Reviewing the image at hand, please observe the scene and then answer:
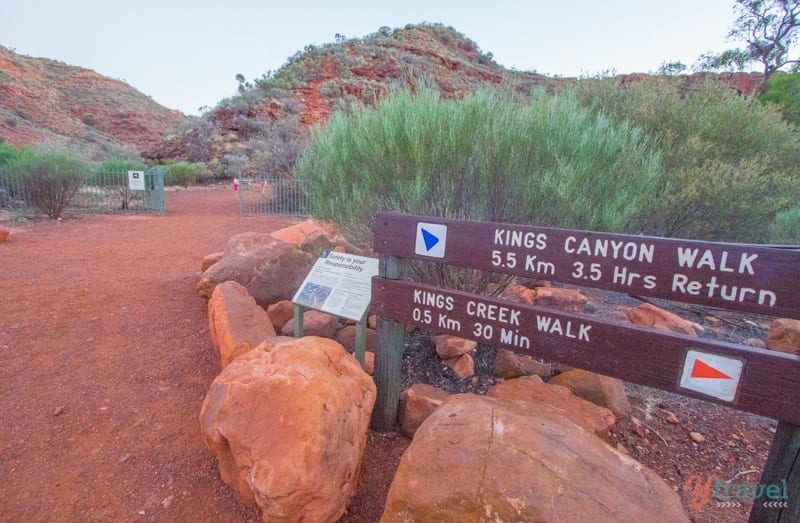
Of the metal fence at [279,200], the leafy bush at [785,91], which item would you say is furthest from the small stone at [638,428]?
the leafy bush at [785,91]

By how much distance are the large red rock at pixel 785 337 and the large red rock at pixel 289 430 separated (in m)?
3.29

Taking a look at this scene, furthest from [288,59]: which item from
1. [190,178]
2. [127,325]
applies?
[127,325]

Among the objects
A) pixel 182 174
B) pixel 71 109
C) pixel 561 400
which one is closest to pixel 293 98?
pixel 182 174

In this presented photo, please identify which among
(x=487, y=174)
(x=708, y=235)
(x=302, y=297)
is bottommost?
(x=302, y=297)

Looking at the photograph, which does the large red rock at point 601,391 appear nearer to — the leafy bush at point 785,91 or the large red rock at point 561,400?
the large red rock at point 561,400

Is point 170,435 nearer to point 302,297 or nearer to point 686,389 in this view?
point 302,297

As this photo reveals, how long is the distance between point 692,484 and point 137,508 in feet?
9.17

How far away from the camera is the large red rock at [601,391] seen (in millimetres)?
2717

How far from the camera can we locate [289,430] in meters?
1.79

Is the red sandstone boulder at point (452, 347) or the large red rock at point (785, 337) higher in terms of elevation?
the large red rock at point (785, 337)

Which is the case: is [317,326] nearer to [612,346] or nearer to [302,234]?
[612,346]

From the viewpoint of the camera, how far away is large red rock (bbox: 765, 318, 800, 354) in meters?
3.20

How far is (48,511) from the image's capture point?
76.5 inches

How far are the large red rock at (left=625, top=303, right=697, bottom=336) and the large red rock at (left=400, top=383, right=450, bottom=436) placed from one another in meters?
1.90
